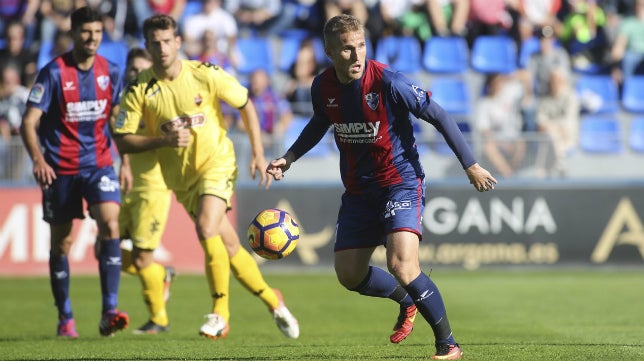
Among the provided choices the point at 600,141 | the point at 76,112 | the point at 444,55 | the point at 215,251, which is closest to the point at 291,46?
the point at 444,55

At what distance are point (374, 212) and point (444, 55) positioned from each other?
11862 mm

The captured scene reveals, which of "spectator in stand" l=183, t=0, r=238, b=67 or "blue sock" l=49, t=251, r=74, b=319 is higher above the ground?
"spectator in stand" l=183, t=0, r=238, b=67

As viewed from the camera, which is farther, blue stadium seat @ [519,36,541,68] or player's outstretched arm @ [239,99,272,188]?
blue stadium seat @ [519,36,541,68]

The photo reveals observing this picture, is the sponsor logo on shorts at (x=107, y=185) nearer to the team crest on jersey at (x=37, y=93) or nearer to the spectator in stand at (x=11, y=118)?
the team crest on jersey at (x=37, y=93)

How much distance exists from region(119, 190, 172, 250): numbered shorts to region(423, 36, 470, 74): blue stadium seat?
32.0 feet

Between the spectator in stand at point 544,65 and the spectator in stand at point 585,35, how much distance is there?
0.46 metres

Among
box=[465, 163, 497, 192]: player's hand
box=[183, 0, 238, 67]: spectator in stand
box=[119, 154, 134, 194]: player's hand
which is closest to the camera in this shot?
box=[465, 163, 497, 192]: player's hand

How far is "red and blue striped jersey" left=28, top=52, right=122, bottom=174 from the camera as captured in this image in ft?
30.3

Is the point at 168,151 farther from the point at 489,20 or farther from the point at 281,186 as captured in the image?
the point at 489,20

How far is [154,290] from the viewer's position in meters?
→ 9.45

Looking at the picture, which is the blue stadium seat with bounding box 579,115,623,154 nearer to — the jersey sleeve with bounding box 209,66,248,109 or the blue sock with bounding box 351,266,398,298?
the jersey sleeve with bounding box 209,66,248,109

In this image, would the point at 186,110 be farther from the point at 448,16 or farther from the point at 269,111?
the point at 448,16

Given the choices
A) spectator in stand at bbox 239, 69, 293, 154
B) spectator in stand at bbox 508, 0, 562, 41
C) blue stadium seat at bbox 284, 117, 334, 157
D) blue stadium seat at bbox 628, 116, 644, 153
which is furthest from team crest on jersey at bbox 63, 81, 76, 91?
→ spectator in stand at bbox 508, 0, 562, 41

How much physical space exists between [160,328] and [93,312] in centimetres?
223
